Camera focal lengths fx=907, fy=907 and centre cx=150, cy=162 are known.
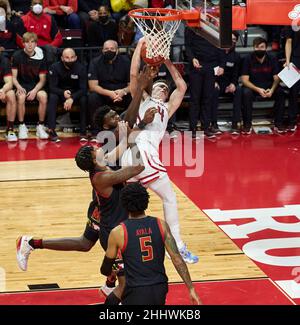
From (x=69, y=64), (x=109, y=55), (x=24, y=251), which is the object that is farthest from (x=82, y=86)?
(x=24, y=251)

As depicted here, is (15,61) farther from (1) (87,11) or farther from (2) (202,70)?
(2) (202,70)

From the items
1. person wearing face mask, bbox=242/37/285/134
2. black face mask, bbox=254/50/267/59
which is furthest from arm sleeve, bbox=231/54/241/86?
black face mask, bbox=254/50/267/59

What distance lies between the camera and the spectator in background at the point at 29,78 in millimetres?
15164

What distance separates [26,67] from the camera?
15.3m

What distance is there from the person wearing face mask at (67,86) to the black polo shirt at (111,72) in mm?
242

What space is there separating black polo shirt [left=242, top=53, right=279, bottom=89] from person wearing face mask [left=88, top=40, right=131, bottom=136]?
2.10 meters

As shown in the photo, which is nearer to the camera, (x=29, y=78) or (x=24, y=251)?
(x=24, y=251)

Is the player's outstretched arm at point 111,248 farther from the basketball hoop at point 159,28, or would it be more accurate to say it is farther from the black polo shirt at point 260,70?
the black polo shirt at point 260,70

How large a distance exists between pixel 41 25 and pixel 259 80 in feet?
12.9

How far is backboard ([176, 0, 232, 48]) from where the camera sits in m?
9.42

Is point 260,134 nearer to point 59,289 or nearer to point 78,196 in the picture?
point 78,196

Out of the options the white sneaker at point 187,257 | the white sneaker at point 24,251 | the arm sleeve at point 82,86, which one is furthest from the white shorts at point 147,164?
the arm sleeve at point 82,86
